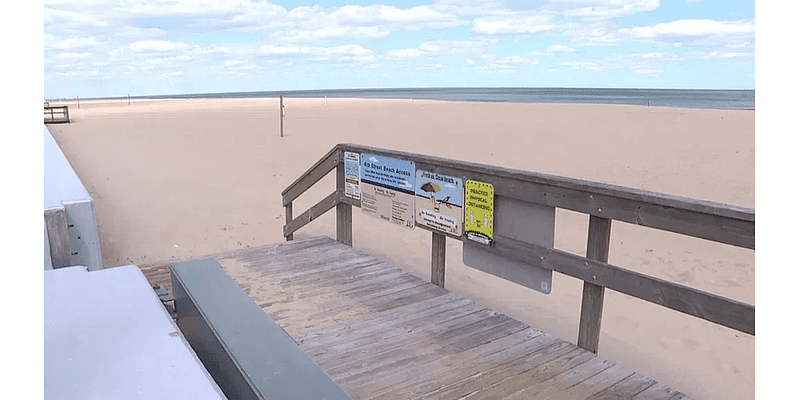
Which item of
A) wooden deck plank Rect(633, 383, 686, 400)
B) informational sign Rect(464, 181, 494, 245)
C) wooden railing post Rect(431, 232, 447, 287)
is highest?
informational sign Rect(464, 181, 494, 245)

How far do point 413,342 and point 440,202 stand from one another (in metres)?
1.13

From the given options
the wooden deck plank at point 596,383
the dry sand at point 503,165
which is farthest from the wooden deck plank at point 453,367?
the dry sand at point 503,165

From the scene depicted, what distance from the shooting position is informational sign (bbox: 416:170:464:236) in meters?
4.14

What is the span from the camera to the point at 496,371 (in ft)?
10.7

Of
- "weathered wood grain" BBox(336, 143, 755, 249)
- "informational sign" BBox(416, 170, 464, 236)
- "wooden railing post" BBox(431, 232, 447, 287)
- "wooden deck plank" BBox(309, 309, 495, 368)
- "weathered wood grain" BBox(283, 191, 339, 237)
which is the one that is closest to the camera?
"weathered wood grain" BBox(336, 143, 755, 249)

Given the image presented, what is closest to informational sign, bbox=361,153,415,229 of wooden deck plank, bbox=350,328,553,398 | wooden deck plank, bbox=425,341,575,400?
wooden deck plank, bbox=350,328,553,398

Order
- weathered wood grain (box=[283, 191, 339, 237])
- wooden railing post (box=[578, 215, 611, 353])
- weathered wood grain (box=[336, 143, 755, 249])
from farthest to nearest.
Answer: weathered wood grain (box=[283, 191, 339, 237])
wooden railing post (box=[578, 215, 611, 353])
weathered wood grain (box=[336, 143, 755, 249])

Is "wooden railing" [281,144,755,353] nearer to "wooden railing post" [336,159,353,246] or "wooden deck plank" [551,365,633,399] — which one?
"wooden deck plank" [551,365,633,399]

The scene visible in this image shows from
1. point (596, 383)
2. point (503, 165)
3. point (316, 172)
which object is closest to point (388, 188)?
point (316, 172)

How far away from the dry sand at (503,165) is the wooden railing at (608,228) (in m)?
1.19

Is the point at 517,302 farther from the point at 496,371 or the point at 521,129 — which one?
the point at 521,129

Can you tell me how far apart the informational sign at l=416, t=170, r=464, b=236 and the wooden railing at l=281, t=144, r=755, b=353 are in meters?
0.07

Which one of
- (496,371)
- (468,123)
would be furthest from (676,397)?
(468,123)

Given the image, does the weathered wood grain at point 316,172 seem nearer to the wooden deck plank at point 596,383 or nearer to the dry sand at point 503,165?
the dry sand at point 503,165
